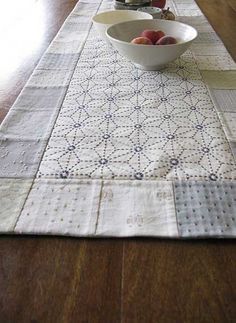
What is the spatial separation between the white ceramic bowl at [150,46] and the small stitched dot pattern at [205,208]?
402 millimetres

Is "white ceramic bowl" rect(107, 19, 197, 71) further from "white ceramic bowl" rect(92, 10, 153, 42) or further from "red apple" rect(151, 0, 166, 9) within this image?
"red apple" rect(151, 0, 166, 9)

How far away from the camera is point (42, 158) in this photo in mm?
577

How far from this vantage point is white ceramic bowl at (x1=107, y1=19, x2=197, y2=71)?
79 cm

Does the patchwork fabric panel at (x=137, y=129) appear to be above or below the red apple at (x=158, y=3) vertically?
below

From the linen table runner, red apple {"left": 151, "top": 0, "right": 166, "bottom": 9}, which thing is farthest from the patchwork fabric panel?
red apple {"left": 151, "top": 0, "right": 166, "bottom": 9}

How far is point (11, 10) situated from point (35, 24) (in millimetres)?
232

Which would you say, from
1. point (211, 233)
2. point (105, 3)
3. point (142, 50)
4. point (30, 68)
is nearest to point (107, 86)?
point (142, 50)

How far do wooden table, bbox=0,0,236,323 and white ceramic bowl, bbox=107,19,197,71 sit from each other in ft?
1.68

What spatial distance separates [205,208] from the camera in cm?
48

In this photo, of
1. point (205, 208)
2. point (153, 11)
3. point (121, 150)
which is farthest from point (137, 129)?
point (153, 11)

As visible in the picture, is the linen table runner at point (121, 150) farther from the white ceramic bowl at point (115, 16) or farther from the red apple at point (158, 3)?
the red apple at point (158, 3)

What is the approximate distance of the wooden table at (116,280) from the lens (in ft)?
1.18

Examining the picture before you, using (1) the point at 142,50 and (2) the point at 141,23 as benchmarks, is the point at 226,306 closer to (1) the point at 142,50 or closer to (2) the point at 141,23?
(1) the point at 142,50

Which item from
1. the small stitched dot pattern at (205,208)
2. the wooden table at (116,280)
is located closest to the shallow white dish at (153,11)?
the small stitched dot pattern at (205,208)
